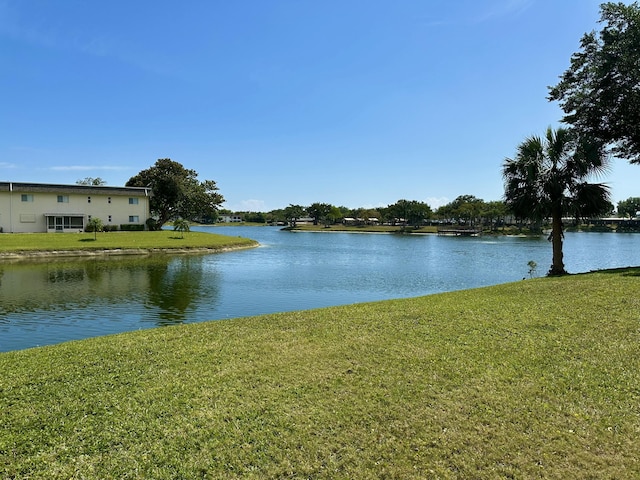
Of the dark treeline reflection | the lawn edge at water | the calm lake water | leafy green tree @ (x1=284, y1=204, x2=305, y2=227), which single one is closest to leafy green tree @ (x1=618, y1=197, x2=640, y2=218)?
leafy green tree @ (x1=284, y1=204, x2=305, y2=227)

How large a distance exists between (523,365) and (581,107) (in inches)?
740

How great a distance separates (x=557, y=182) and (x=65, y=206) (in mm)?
55562

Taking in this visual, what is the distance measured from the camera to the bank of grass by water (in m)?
35.5

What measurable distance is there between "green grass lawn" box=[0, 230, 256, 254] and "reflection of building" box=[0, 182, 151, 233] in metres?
7.27

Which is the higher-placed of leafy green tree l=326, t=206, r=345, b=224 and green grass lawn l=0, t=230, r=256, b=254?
leafy green tree l=326, t=206, r=345, b=224

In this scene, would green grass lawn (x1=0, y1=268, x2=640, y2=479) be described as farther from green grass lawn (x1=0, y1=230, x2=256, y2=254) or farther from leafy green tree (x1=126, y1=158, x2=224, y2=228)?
leafy green tree (x1=126, y1=158, x2=224, y2=228)

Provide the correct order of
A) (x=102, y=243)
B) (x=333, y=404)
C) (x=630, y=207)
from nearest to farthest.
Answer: (x=333, y=404) → (x=102, y=243) → (x=630, y=207)

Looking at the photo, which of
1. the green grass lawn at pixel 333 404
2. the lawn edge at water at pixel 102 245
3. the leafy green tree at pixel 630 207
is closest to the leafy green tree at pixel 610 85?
the green grass lawn at pixel 333 404

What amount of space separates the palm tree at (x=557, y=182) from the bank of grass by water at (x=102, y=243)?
33763mm

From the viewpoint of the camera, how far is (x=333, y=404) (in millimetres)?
4762

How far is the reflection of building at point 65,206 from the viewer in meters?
48.4

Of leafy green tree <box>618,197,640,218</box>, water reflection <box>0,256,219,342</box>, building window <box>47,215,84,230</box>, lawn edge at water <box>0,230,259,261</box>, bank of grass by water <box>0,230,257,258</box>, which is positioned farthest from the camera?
leafy green tree <box>618,197,640,218</box>

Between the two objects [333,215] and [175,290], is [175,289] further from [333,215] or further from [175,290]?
[333,215]

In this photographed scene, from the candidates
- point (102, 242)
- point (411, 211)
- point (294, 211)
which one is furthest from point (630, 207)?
point (102, 242)
